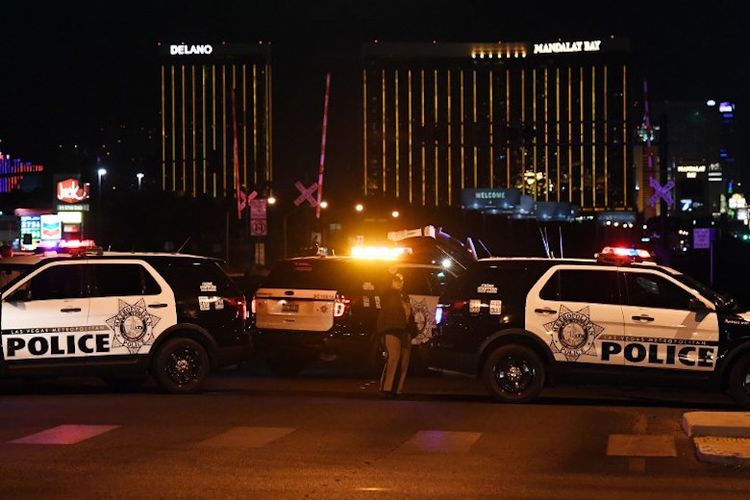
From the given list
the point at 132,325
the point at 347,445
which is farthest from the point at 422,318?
the point at 347,445

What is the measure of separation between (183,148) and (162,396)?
82940 millimetres

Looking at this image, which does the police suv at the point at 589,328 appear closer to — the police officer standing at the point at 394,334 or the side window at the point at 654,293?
the side window at the point at 654,293

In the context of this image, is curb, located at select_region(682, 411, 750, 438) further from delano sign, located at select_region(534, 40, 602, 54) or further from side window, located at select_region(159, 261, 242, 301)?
delano sign, located at select_region(534, 40, 602, 54)

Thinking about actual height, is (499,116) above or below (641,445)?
above

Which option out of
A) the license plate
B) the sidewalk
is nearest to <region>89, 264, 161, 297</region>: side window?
the license plate

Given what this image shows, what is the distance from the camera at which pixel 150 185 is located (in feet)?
353

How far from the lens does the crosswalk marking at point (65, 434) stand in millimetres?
11609

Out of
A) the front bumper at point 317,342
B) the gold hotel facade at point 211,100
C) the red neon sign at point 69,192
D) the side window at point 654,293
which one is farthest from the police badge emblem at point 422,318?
the gold hotel facade at point 211,100

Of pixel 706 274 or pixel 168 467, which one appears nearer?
pixel 168 467

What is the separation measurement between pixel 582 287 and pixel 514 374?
1.38 meters

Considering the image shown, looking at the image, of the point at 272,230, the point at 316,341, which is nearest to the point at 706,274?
the point at 316,341

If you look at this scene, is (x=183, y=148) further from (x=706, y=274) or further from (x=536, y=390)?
(x=536, y=390)

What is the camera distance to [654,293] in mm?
14930

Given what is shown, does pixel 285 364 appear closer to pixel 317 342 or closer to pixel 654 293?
pixel 317 342
